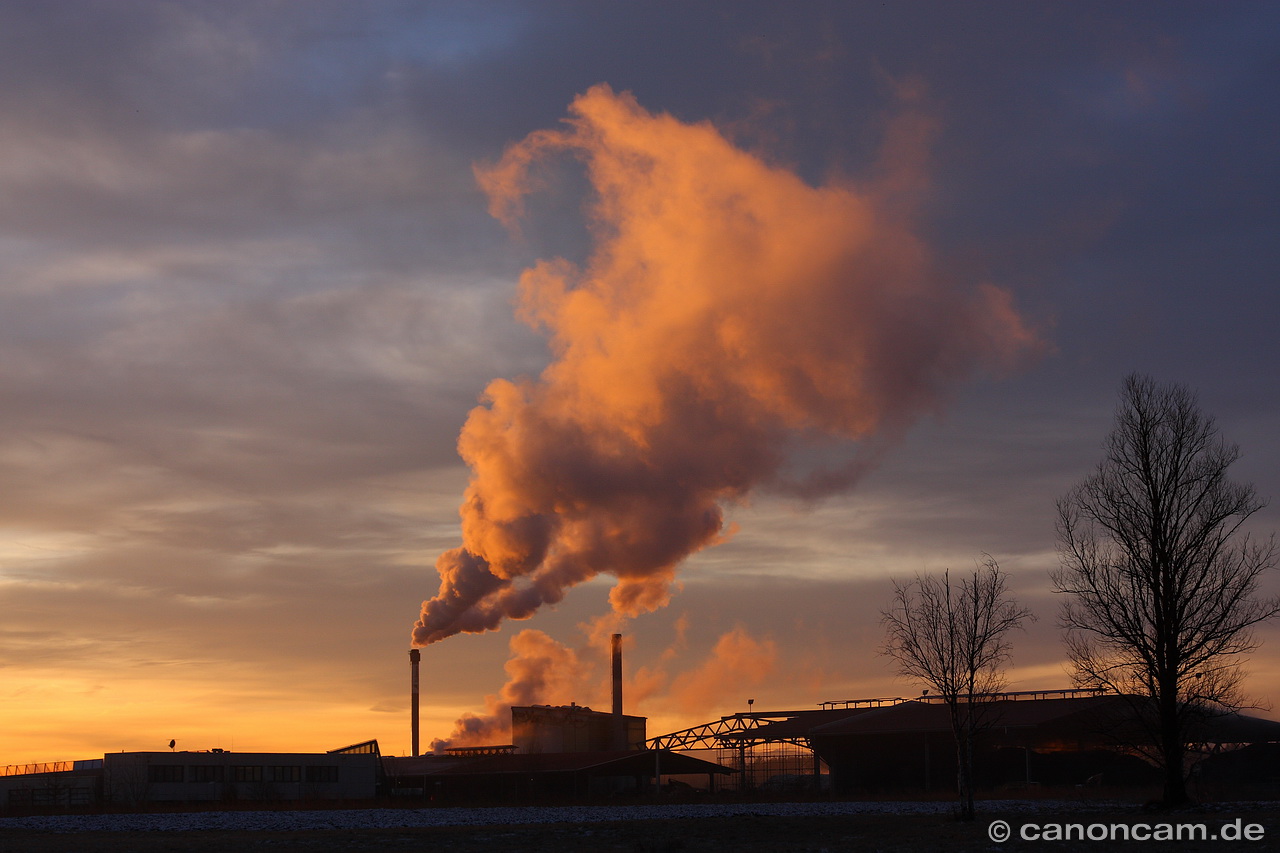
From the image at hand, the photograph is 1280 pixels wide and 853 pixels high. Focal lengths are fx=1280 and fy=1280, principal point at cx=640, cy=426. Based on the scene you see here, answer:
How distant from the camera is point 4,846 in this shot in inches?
1613

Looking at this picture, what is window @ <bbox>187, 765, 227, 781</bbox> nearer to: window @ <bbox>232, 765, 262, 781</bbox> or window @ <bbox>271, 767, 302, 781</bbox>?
window @ <bbox>232, 765, 262, 781</bbox>

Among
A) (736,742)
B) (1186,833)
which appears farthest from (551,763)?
(1186,833)

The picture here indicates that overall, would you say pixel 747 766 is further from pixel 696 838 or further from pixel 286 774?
pixel 696 838

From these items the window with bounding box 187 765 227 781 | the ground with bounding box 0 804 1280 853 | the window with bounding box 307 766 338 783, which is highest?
the ground with bounding box 0 804 1280 853

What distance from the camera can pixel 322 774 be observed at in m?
102

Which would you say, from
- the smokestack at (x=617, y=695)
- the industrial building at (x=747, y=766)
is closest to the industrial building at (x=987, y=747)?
the industrial building at (x=747, y=766)

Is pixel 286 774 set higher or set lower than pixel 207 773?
lower

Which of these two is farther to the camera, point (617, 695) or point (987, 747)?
point (617, 695)

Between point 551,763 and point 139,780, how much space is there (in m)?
30.3

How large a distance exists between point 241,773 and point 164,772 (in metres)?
5.69

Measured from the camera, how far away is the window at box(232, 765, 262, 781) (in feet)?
321

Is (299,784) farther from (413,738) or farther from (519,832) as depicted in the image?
(519,832)

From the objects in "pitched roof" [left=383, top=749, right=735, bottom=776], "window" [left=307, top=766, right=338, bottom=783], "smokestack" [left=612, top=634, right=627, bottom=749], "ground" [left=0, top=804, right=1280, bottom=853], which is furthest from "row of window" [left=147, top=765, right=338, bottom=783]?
"ground" [left=0, top=804, right=1280, bottom=853]

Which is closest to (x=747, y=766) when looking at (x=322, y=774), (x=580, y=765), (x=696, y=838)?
(x=580, y=765)
